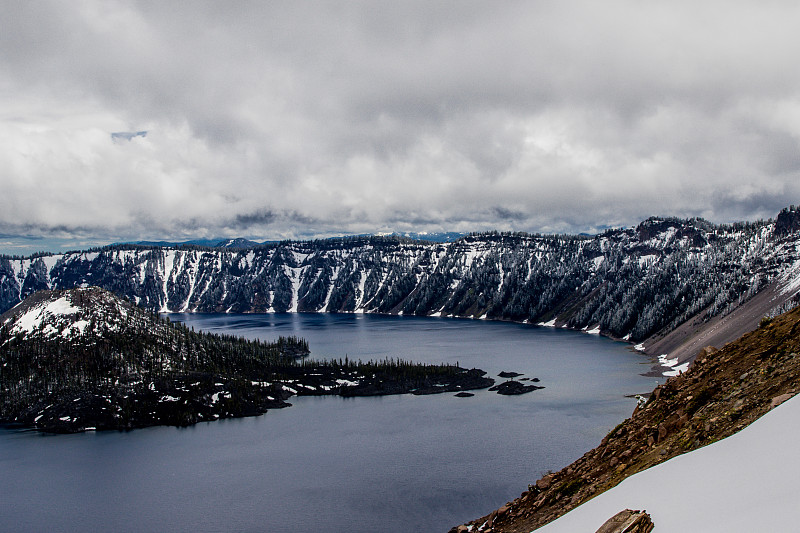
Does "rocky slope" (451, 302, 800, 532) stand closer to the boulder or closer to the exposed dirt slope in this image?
the boulder

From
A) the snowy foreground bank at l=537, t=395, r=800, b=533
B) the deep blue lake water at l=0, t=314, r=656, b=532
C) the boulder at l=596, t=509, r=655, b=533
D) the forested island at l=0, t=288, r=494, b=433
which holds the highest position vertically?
the snowy foreground bank at l=537, t=395, r=800, b=533

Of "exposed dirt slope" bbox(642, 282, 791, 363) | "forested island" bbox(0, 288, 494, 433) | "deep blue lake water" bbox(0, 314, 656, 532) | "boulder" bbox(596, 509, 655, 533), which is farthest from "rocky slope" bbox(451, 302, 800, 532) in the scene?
"exposed dirt slope" bbox(642, 282, 791, 363)

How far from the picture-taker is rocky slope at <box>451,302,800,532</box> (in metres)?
24.1

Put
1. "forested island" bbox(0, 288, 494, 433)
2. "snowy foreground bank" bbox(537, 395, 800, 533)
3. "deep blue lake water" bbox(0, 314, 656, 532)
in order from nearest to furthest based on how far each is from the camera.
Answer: "snowy foreground bank" bbox(537, 395, 800, 533)
"deep blue lake water" bbox(0, 314, 656, 532)
"forested island" bbox(0, 288, 494, 433)

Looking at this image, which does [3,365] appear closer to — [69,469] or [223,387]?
[223,387]

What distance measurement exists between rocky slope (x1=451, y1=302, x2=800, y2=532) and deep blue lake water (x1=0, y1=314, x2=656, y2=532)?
3693 centimetres

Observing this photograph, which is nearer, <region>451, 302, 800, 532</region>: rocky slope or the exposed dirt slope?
Result: <region>451, 302, 800, 532</region>: rocky slope

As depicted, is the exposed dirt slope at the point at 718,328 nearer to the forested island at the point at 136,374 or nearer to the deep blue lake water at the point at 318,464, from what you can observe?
the deep blue lake water at the point at 318,464

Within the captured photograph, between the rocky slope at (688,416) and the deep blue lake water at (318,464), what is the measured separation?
1454 inches

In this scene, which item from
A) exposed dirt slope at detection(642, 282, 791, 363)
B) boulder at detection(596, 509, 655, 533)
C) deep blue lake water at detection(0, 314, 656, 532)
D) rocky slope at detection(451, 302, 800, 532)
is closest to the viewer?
boulder at detection(596, 509, 655, 533)

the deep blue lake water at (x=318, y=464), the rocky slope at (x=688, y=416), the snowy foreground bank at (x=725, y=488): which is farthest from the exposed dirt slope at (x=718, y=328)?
the snowy foreground bank at (x=725, y=488)

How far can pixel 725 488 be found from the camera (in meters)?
17.7

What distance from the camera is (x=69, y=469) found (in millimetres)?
99188

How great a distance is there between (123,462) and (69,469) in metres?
8.53
